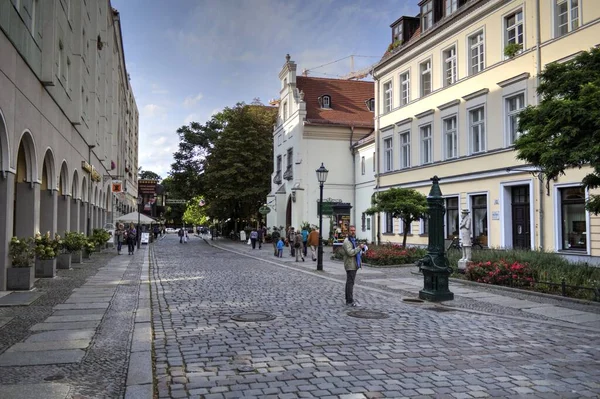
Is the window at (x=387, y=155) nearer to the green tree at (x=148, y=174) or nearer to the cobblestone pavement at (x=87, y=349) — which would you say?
the cobblestone pavement at (x=87, y=349)

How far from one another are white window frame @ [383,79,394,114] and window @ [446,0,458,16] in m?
6.94

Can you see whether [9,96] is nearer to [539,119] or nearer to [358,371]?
[358,371]

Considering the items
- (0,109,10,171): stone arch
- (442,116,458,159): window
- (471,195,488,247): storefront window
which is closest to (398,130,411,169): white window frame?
(442,116,458,159): window

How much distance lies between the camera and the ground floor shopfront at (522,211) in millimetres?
19297

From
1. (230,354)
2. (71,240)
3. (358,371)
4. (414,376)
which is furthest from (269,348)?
(71,240)

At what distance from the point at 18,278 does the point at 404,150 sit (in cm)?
2451

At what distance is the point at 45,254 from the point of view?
14859 millimetres

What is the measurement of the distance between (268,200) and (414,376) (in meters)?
43.3

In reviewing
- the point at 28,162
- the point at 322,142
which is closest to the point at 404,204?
the point at 28,162

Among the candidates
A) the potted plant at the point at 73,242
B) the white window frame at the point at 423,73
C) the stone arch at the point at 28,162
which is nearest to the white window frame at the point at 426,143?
the white window frame at the point at 423,73

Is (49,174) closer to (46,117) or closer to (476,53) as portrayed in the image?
(46,117)

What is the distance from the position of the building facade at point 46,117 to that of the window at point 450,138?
18.3 meters

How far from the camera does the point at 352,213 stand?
41688mm

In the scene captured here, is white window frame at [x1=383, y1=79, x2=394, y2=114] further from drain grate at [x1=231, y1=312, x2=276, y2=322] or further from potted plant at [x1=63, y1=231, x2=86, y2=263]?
drain grate at [x1=231, y1=312, x2=276, y2=322]
